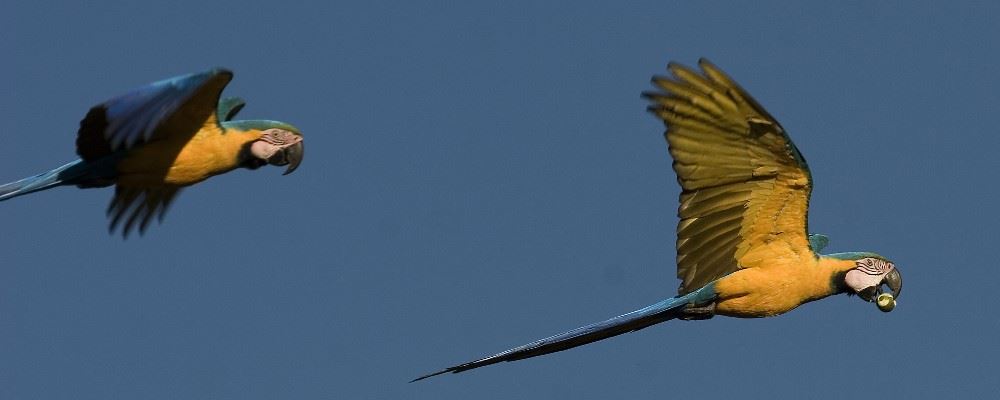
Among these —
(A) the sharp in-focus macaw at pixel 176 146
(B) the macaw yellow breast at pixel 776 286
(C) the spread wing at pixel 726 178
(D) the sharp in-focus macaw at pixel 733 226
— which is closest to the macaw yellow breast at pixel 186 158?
(A) the sharp in-focus macaw at pixel 176 146

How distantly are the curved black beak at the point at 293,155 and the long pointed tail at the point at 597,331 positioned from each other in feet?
5.20

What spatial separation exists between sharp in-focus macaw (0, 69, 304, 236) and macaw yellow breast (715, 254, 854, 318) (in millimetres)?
2443

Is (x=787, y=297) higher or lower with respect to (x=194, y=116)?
lower

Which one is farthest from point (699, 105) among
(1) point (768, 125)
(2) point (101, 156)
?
(2) point (101, 156)

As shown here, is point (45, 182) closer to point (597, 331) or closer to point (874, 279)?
point (597, 331)

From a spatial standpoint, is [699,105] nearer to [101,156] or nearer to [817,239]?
[817,239]

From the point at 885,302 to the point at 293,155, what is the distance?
3.20m

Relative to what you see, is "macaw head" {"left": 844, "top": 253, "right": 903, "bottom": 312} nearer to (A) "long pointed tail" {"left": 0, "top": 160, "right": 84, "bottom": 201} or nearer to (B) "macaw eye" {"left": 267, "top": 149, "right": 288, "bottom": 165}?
(B) "macaw eye" {"left": 267, "top": 149, "right": 288, "bottom": 165}

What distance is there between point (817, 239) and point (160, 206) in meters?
3.73

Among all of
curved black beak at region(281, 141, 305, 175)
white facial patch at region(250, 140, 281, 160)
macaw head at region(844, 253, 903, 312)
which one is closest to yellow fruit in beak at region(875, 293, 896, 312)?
macaw head at region(844, 253, 903, 312)

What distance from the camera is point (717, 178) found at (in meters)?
9.32

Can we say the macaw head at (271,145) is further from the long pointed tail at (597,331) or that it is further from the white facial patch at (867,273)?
the white facial patch at (867,273)

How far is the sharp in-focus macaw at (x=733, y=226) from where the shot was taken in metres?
9.12

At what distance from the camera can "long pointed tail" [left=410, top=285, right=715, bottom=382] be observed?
9.23 metres
